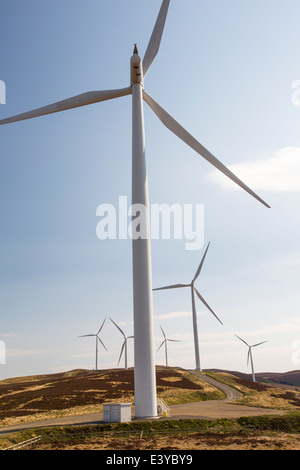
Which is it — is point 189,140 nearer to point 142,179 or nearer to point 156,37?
point 142,179

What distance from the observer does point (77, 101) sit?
138ft

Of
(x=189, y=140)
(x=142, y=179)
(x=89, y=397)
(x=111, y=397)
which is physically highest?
(x=189, y=140)

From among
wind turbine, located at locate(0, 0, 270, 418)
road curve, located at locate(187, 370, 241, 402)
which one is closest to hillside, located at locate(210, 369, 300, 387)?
road curve, located at locate(187, 370, 241, 402)

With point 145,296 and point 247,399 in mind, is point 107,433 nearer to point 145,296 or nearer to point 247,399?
point 145,296

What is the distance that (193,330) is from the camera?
99.6m

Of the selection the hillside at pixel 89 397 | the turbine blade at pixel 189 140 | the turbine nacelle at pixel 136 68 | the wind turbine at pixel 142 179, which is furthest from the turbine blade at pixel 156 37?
the hillside at pixel 89 397

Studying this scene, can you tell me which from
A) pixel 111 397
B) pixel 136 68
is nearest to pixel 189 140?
Result: pixel 136 68

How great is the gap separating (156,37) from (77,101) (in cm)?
1241

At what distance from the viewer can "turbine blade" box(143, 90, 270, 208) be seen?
116 ft

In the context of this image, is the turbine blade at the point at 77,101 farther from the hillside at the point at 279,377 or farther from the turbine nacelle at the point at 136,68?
the hillside at the point at 279,377

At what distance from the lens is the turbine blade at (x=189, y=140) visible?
116 ft

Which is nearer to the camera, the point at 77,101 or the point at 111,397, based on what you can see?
the point at 77,101

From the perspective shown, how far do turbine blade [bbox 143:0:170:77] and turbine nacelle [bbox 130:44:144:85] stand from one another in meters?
2.01
